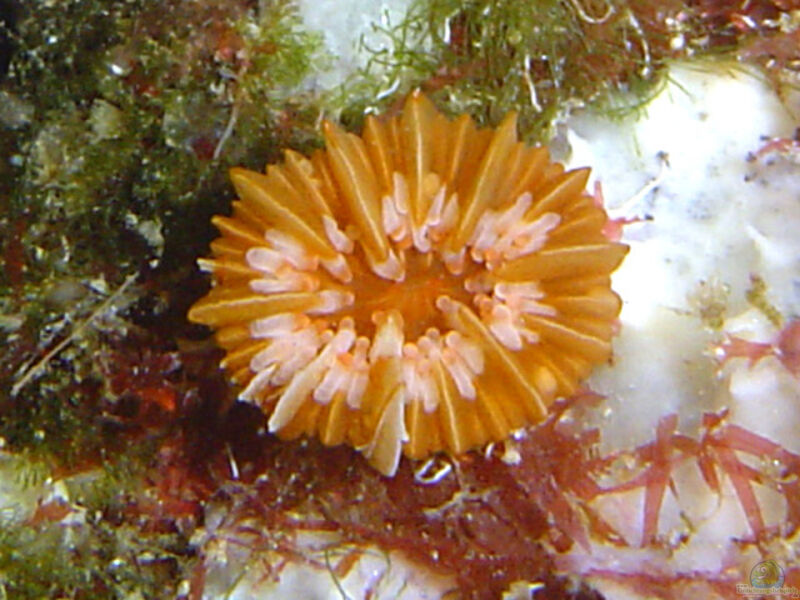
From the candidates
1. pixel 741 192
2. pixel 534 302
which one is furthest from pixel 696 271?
pixel 534 302

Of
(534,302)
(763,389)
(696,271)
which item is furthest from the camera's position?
(696,271)

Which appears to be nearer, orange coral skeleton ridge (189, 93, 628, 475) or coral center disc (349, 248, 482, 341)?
orange coral skeleton ridge (189, 93, 628, 475)

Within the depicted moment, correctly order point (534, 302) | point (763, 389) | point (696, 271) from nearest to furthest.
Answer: point (534, 302) < point (763, 389) < point (696, 271)

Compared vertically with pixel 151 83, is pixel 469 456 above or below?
below

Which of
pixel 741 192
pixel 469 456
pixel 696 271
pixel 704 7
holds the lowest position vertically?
pixel 469 456

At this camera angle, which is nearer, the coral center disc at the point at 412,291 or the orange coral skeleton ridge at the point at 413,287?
the orange coral skeleton ridge at the point at 413,287

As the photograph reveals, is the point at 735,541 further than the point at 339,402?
Yes

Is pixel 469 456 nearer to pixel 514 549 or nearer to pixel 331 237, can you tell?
pixel 514 549
